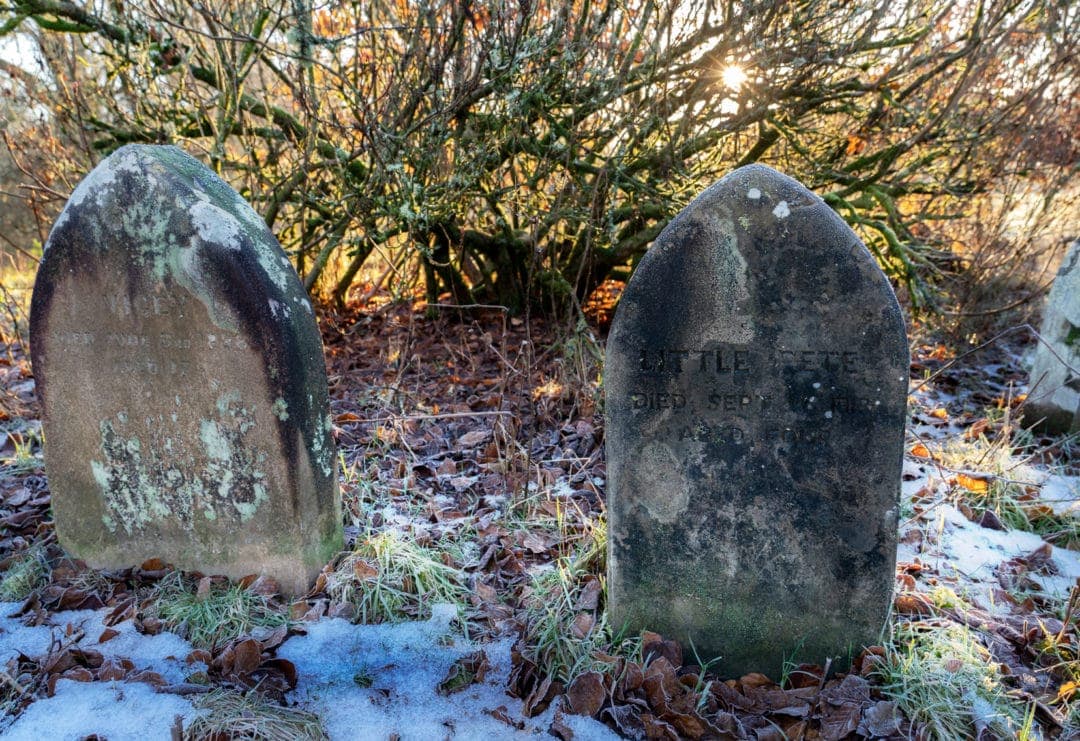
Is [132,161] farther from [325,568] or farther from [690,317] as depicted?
[690,317]

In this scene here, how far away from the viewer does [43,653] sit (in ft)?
7.29

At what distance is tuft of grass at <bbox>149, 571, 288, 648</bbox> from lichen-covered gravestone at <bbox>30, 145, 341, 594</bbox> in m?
0.10

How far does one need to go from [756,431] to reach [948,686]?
0.96 meters

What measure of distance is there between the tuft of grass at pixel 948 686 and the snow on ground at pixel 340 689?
90 cm

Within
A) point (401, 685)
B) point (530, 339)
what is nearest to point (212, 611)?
point (401, 685)

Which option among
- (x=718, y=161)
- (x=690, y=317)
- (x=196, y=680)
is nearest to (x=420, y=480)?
(x=196, y=680)

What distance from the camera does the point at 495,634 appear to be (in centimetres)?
231

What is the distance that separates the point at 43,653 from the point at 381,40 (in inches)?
146

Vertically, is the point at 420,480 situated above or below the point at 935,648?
above

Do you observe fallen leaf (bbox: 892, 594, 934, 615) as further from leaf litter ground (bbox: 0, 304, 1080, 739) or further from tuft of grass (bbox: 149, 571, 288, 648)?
tuft of grass (bbox: 149, 571, 288, 648)

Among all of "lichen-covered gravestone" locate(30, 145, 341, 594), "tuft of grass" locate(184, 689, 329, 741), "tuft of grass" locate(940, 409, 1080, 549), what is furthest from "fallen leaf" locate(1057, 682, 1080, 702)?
"lichen-covered gravestone" locate(30, 145, 341, 594)

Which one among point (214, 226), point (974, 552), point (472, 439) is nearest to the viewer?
point (214, 226)

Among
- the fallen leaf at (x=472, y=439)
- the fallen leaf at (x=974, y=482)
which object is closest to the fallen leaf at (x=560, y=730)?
the fallen leaf at (x=472, y=439)

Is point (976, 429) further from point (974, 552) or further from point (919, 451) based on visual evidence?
point (974, 552)
